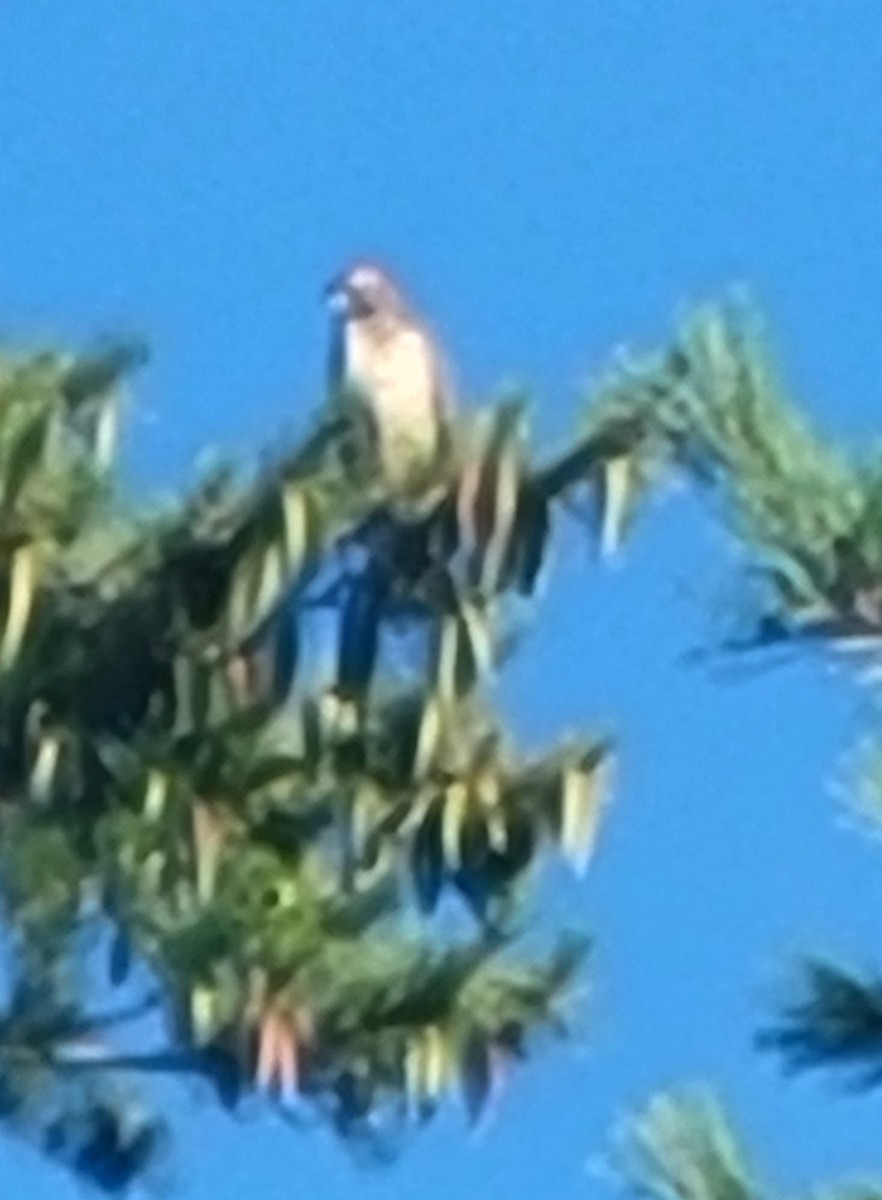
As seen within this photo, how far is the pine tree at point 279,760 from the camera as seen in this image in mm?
3627

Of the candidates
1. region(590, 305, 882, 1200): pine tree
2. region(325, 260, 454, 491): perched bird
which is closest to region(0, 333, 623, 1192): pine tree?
region(325, 260, 454, 491): perched bird

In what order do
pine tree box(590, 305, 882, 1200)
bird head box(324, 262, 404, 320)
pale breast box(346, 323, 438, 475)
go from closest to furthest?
1. pine tree box(590, 305, 882, 1200)
2. pale breast box(346, 323, 438, 475)
3. bird head box(324, 262, 404, 320)

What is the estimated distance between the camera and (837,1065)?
2428 millimetres

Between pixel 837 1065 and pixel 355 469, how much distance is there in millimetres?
1204

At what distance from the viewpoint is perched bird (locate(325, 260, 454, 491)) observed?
356cm

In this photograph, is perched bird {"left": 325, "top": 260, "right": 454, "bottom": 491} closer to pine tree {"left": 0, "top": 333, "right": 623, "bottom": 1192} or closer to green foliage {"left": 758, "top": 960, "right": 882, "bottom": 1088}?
pine tree {"left": 0, "top": 333, "right": 623, "bottom": 1192}

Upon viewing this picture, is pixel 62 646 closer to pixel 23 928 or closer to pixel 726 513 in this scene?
pixel 23 928

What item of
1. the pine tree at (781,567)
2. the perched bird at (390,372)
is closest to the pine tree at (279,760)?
the perched bird at (390,372)

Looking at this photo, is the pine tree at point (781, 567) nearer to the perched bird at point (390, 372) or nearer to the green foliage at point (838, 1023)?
the green foliage at point (838, 1023)

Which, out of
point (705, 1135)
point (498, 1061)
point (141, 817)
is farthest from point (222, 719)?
point (705, 1135)

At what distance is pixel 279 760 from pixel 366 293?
4.78 feet

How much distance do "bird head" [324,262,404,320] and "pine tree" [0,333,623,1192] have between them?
3.86 ft

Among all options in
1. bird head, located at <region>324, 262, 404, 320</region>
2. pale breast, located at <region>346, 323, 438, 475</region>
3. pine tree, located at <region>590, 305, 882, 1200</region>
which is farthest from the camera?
bird head, located at <region>324, 262, 404, 320</region>

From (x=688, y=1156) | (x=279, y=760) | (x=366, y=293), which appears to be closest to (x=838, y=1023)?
(x=688, y=1156)
